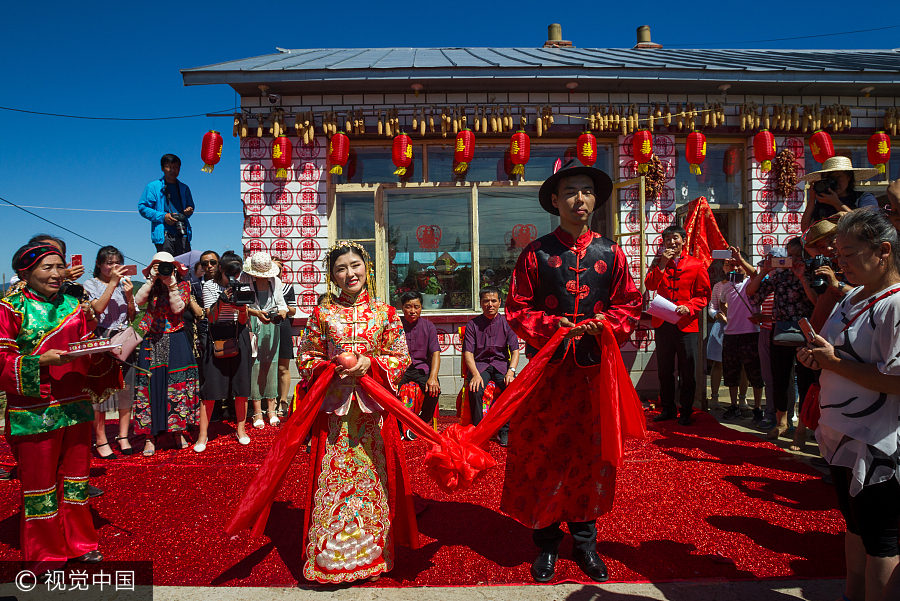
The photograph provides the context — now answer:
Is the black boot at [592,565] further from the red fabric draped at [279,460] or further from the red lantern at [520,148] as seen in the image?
the red lantern at [520,148]

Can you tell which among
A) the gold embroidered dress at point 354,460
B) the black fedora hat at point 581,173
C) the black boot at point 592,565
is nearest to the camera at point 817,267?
the black fedora hat at point 581,173

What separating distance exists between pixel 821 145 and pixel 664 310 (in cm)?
374

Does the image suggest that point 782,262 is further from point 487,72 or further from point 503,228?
point 487,72

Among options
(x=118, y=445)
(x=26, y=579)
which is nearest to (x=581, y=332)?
(x=26, y=579)

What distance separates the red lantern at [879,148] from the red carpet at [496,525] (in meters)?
5.00

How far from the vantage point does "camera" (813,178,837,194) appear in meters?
4.39

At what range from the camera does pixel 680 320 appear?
5.88 meters

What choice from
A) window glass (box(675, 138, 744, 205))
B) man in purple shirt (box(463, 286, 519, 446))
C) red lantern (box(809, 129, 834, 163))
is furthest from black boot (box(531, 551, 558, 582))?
red lantern (box(809, 129, 834, 163))

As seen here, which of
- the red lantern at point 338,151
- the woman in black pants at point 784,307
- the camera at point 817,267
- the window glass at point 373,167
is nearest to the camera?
the camera at point 817,267

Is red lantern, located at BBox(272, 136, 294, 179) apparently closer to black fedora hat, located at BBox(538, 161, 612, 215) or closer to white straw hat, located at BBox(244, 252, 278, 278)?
white straw hat, located at BBox(244, 252, 278, 278)

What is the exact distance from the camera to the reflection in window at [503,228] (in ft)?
26.1

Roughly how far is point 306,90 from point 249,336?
3.68 metres

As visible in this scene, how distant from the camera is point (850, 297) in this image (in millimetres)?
2334

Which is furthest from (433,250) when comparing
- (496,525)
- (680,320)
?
(496,525)
